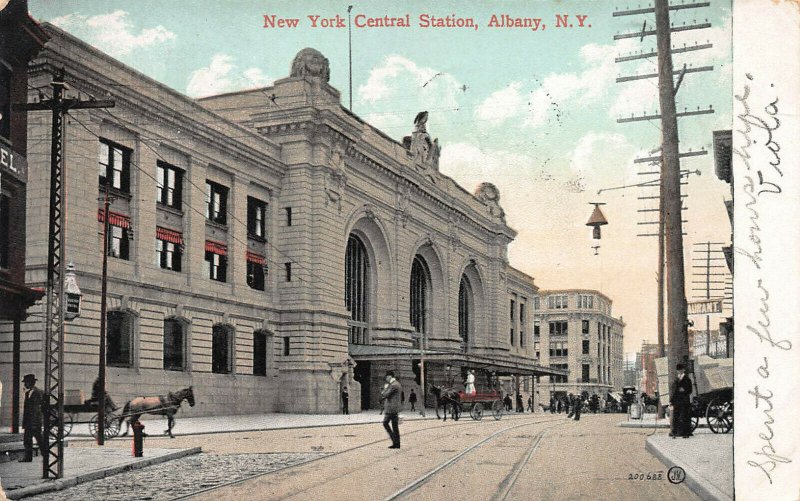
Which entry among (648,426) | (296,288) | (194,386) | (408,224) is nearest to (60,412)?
(194,386)

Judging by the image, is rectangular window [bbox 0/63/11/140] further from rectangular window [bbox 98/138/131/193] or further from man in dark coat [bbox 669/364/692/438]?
man in dark coat [bbox 669/364/692/438]

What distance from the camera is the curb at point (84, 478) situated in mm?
13484

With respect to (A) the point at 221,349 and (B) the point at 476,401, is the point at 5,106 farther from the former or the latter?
(B) the point at 476,401

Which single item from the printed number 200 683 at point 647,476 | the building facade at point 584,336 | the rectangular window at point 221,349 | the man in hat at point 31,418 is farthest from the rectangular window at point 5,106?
the printed number 200 683 at point 647,476

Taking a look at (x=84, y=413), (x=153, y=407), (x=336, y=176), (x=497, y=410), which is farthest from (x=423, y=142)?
(x=497, y=410)

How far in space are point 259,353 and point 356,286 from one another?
18.5 metres

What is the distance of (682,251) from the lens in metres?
19.6

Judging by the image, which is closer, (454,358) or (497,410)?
(497,410)

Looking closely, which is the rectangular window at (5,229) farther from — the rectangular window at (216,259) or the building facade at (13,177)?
the rectangular window at (216,259)

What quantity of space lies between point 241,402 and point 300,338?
12.3m

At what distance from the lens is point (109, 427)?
20250mm

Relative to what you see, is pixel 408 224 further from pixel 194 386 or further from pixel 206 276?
pixel 194 386

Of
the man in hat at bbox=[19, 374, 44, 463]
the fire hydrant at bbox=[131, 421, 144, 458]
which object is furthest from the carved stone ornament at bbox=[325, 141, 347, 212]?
the man in hat at bbox=[19, 374, 44, 463]

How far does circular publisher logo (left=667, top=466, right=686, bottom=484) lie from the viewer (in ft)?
46.0
